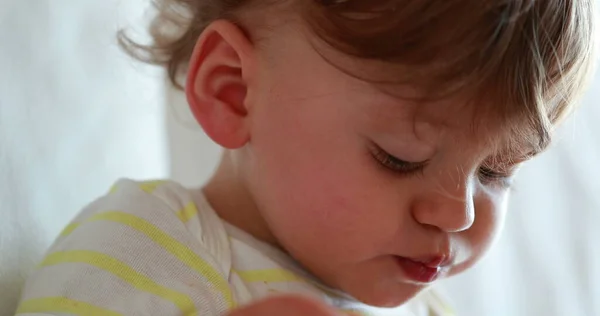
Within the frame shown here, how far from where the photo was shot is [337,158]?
2.03ft

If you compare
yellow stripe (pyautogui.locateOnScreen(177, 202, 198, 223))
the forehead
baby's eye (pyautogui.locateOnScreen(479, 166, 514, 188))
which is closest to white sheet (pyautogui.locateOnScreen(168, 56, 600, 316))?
baby's eye (pyautogui.locateOnScreen(479, 166, 514, 188))

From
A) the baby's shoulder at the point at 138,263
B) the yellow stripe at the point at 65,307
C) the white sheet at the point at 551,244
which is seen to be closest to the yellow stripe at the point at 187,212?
the baby's shoulder at the point at 138,263

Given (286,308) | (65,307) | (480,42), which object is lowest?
(65,307)

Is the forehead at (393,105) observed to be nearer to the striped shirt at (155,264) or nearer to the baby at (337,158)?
the baby at (337,158)

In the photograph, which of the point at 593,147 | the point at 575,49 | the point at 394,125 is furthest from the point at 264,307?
the point at 593,147

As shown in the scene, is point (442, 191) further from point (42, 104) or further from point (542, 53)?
point (42, 104)

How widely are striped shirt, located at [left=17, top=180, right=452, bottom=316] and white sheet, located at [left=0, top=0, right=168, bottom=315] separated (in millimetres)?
46

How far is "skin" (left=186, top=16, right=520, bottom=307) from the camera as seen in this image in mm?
603

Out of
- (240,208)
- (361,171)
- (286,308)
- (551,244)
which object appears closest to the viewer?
(286,308)

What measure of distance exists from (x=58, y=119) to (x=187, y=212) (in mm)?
162

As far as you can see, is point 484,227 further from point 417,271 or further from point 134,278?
point 134,278

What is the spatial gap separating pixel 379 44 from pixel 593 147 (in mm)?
342

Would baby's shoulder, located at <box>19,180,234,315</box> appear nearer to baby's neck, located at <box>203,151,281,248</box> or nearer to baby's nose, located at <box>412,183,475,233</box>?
baby's neck, located at <box>203,151,281,248</box>

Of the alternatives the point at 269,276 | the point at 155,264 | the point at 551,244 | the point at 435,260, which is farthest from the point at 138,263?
the point at 551,244
